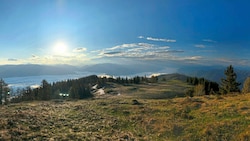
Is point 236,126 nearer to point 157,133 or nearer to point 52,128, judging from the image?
point 157,133

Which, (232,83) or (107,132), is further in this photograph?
(232,83)

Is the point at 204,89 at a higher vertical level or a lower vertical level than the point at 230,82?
lower

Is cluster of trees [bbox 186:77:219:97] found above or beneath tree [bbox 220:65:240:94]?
beneath

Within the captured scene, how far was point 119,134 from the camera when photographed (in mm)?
21109

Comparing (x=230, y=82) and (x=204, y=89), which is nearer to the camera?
(x=230, y=82)

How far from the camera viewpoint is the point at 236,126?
62.5 feet

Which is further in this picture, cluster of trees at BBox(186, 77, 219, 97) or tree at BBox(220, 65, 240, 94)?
cluster of trees at BBox(186, 77, 219, 97)

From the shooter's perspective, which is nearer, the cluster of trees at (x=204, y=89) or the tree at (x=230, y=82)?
the tree at (x=230, y=82)

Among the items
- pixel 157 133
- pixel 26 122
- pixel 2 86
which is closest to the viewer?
pixel 157 133

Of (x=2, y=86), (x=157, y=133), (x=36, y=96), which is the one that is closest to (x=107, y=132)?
(x=157, y=133)

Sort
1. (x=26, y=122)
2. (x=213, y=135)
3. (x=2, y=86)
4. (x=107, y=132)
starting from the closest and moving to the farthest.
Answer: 1. (x=213, y=135)
2. (x=107, y=132)
3. (x=26, y=122)
4. (x=2, y=86)

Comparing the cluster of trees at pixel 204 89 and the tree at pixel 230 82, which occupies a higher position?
the tree at pixel 230 82

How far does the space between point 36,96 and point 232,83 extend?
319 ft

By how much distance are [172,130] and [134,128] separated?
14.9 ft
